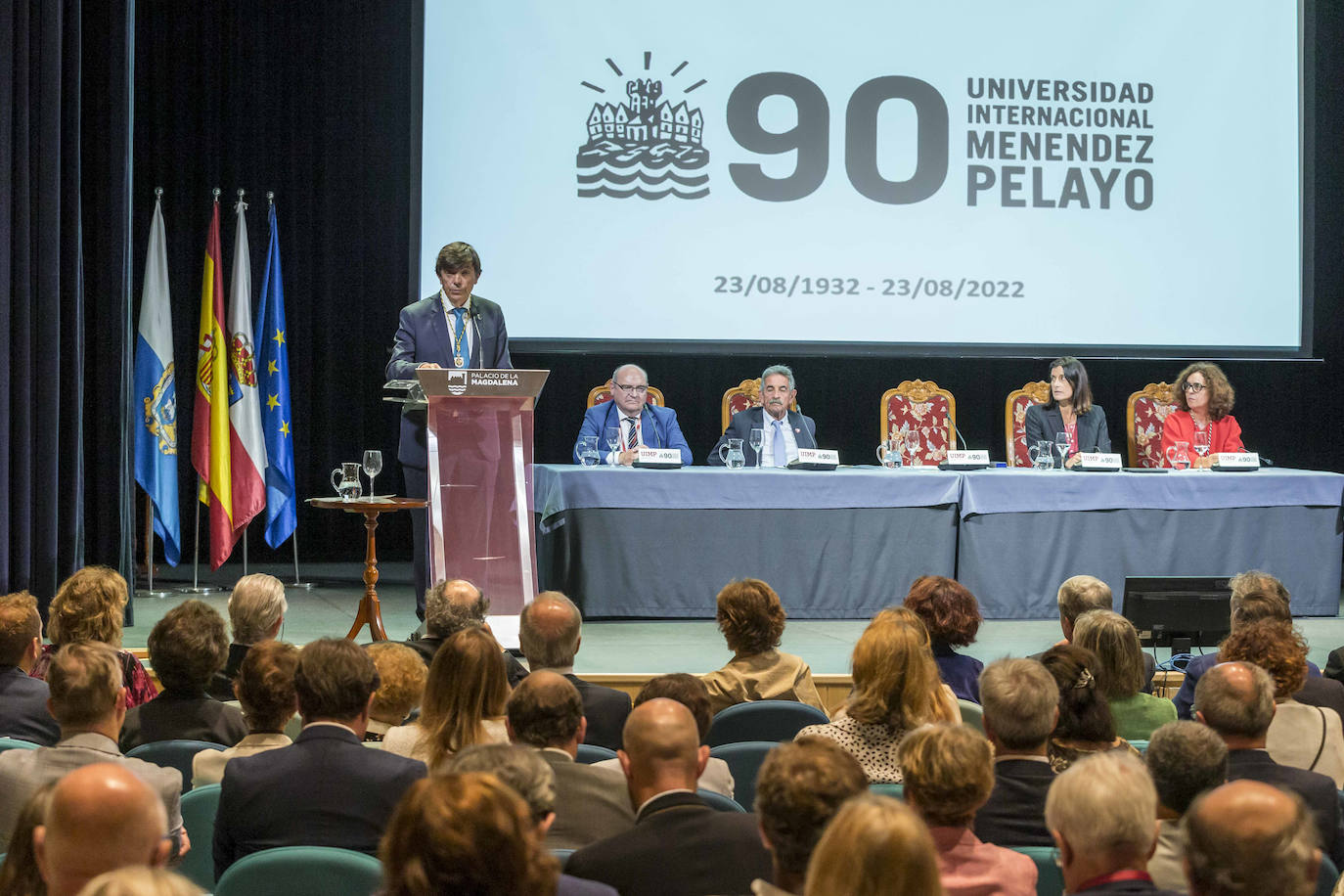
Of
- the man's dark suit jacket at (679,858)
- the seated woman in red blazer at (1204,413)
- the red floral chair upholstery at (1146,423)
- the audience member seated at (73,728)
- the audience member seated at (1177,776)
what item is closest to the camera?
the man's dark suit jacket at (679,858)

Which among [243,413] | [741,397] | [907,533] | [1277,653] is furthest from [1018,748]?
[243,413]

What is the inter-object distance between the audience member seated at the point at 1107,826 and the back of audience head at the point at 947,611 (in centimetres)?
164

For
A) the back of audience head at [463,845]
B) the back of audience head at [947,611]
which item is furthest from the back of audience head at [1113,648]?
the back of audience head at [463,845]

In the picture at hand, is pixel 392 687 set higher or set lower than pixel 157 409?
Answer: lower

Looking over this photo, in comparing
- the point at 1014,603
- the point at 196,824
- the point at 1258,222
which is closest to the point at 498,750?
the point at 196,824

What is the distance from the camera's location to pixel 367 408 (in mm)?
8000

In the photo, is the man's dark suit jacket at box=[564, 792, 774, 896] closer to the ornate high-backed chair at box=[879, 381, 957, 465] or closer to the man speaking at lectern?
the man speaking at lectern

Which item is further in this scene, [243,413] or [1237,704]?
[243,413]

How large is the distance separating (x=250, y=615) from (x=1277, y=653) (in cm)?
232

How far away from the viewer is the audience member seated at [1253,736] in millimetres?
2371

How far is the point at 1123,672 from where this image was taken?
306 cm

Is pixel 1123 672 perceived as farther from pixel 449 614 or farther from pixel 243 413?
pixel 243 413

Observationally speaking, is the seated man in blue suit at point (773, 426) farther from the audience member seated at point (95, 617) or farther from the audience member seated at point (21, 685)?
the audience member seated at point (21, 685)

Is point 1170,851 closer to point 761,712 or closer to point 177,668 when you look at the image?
point 761,712
